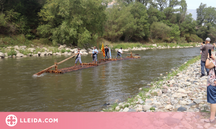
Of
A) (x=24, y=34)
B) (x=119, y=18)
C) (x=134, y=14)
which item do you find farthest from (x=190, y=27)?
(x=24, y=34)

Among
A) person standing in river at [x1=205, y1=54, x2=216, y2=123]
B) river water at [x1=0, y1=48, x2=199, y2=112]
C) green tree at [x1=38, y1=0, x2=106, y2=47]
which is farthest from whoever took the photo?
green tree at [x1=38, y1=0, x2=106, y2=47]

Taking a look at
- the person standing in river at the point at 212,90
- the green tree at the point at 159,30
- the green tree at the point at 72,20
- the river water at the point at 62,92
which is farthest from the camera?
the green tree at the point at 159,30

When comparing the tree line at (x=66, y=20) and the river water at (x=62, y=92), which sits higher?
the tree line at (x=66, y=20)

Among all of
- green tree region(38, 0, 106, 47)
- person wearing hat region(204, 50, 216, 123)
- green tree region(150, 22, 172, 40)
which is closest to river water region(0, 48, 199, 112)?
person wearing hat region(204, 50, 216, 123)

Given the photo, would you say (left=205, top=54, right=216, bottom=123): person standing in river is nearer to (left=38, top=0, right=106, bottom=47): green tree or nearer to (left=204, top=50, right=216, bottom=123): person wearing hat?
(left=204, top=50, right=216, bottom=123): person wearing hat

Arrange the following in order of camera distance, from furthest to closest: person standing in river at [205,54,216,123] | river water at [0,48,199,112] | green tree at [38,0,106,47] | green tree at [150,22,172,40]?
green tree at [150,22,172,40], green tree at [38,0,106,47], river water at [0,48,199,112], person standing in river at [205,54,216,123]

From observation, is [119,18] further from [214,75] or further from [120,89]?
[214,75]

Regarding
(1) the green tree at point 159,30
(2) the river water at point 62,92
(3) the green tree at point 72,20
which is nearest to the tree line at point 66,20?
(3) the green tree at point 72,20

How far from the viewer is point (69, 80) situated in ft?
44.3

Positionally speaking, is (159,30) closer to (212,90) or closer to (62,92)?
(62,92)

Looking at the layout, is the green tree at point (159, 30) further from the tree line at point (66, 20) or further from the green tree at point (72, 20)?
the green tree at point (72, 20)

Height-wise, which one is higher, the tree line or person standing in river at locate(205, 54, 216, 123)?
the tree line

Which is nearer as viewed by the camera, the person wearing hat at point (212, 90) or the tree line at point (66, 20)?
the person wearing hat at point (212, 90)

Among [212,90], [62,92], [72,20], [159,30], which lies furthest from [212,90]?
[159,30]
